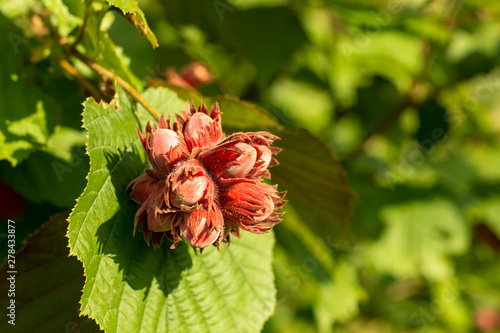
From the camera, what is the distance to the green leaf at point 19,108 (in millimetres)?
1715

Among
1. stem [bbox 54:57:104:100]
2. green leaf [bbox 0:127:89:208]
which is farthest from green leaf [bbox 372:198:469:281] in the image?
stem [bbox 54:57:104:100]

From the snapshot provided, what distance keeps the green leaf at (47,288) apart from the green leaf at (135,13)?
2.19 feet

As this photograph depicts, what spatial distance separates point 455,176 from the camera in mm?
3975

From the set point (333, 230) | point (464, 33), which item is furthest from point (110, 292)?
point (464, 33)

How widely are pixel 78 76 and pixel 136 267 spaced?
79 cm

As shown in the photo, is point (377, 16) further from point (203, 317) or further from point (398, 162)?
point (203, 317)

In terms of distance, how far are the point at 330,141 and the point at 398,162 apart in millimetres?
640

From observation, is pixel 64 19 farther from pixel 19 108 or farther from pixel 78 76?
pixel 19 108

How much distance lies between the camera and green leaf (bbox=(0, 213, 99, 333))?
5.40 feet

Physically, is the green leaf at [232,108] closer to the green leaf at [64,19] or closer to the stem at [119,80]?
the stem at [119,80]

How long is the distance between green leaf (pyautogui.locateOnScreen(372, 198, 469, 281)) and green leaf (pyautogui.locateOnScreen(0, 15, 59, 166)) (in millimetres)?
2967

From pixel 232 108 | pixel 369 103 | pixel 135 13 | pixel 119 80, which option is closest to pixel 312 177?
pixel 232 108

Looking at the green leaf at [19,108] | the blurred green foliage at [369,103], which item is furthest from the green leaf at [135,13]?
the blurred green foliage at [369,103]

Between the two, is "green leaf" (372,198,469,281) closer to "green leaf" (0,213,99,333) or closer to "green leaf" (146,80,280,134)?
"green leaf" (146,80,280,134)
